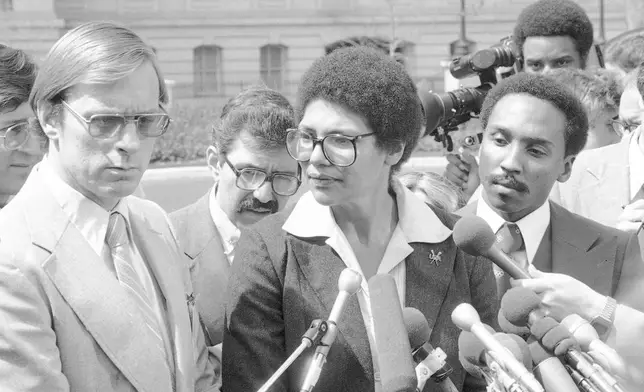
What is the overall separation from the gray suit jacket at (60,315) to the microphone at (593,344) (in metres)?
Answer: 1.13

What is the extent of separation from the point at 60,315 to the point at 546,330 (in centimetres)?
124

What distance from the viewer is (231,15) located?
110 ft

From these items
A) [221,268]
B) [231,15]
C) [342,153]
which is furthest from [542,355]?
[231,15]

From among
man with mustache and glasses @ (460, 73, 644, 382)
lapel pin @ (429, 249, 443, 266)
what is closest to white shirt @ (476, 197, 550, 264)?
man with mustache and glasses @ (460, 73, 644, 382)

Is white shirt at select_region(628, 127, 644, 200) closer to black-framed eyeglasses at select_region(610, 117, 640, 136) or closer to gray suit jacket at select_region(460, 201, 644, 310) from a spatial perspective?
black-framed eyeglasses at select_region(610, 117, 640, 136)

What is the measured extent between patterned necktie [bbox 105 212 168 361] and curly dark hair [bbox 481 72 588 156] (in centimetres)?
146

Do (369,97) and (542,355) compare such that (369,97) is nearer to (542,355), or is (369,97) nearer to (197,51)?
(542,355)

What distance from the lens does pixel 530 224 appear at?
11.8ft

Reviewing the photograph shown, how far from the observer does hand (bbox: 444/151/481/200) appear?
5438mm

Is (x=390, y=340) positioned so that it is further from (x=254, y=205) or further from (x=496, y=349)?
(x=254, y=205)

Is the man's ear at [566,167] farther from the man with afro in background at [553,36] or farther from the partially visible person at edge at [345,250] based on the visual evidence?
the man with afro in background at [553,36]

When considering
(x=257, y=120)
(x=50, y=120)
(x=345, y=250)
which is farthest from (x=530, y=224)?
(x=50, y=120)

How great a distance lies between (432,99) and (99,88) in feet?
7.87

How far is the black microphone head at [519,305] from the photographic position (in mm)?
2580
